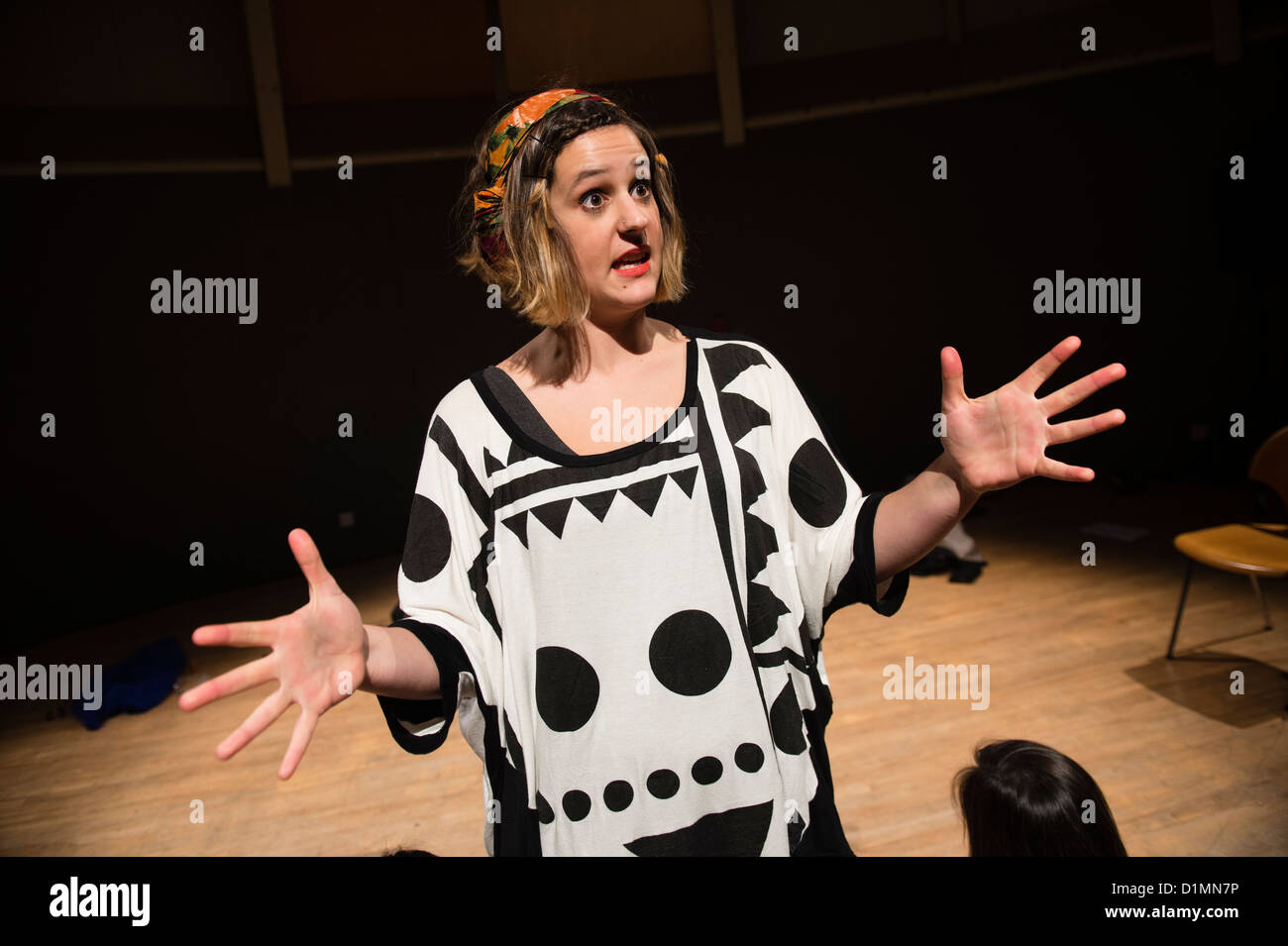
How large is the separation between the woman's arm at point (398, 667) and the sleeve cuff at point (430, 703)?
0.03 feet

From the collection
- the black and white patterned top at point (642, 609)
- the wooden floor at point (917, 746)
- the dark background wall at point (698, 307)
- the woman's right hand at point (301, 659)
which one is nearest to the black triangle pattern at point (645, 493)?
the black and white patterned top at point (642, 609)

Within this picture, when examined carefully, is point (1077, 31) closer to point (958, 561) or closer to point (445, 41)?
point (958, 561)

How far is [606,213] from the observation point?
114 centimetres

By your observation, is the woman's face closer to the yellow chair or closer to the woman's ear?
the woman's ear

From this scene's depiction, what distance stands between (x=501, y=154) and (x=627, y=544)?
574 mm

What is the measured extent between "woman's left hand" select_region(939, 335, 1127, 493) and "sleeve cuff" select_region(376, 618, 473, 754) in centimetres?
70

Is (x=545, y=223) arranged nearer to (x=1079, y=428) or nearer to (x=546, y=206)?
(x=546, y=206)

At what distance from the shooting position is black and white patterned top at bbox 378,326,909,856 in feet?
3.58

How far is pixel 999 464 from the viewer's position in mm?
1062

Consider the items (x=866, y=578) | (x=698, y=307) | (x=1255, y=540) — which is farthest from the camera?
(x=698, y=307)

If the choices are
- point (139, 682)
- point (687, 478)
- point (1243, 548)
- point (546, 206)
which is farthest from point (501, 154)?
point (139, 682)

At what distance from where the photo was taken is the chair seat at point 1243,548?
3084 millimetres

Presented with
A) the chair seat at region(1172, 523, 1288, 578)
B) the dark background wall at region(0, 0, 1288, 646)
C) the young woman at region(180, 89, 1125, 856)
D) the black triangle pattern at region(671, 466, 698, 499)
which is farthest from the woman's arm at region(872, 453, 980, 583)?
the dark background wall at region(0, 0, 1288, 646)
